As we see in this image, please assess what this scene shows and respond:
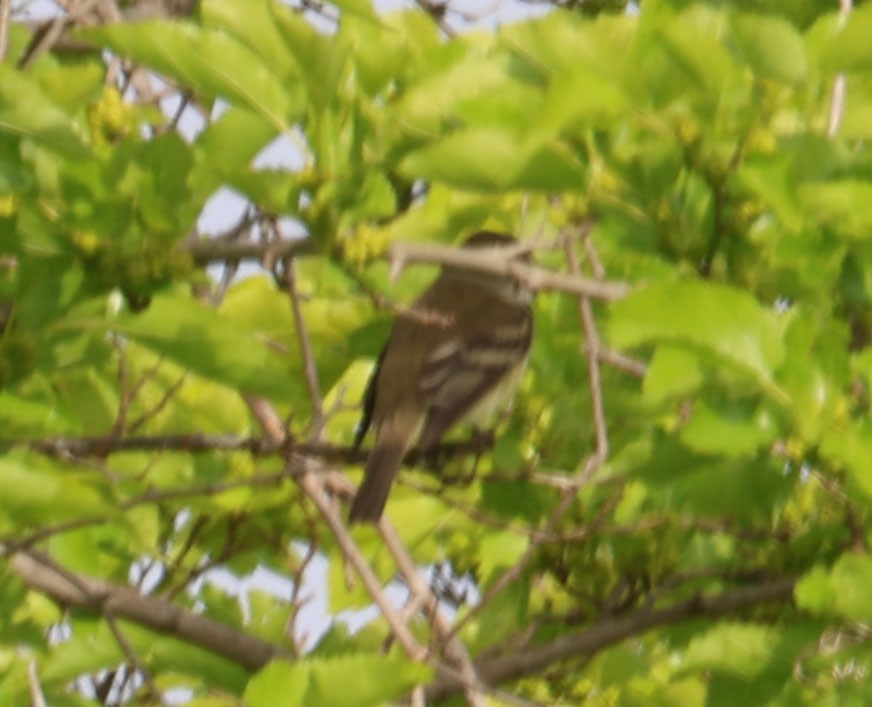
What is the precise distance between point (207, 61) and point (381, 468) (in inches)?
73.7

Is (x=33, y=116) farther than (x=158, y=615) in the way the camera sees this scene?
No

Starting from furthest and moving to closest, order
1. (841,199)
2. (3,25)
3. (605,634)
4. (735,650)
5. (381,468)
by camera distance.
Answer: (381,468), (605,634), (3,25), (735,650), (841,199)

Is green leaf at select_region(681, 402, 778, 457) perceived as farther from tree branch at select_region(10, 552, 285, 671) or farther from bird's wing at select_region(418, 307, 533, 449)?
bird's wing at select_region(418, 307, 533, 449)

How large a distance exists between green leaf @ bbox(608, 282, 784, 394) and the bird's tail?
1810 millimetres

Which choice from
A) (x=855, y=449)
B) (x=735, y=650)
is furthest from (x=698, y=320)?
(x=735, y=650)

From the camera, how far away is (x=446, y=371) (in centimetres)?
639

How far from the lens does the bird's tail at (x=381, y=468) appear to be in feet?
15.5

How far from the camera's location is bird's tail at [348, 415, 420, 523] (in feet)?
15.5

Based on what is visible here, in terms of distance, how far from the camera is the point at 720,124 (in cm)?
344

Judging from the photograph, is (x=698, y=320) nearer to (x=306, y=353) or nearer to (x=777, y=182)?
(x=777, y=182)

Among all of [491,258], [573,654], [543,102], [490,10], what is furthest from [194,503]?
[490,10]

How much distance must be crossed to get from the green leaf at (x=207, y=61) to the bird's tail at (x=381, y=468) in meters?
1.51

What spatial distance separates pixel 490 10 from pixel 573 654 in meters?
2.70

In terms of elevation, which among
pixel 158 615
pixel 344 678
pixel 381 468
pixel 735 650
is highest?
pixel 344 678
